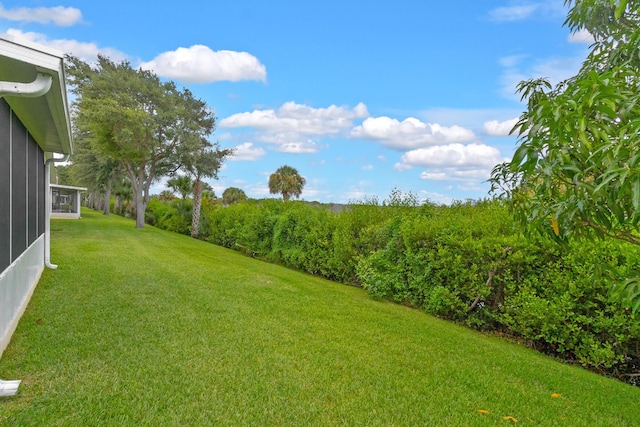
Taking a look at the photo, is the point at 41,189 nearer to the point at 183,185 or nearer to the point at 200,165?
the point at 200,165

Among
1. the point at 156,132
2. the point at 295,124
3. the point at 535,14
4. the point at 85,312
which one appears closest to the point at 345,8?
the point at 535,14

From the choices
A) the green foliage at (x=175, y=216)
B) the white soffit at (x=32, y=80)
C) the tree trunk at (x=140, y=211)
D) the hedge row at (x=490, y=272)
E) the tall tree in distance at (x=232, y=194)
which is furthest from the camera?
the tall tree in distance at (x=232, y=194)

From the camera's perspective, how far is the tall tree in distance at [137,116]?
Answer: 67.8 ft

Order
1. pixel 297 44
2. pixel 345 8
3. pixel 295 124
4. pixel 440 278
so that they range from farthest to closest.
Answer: pixel 295 124 → pixel 297 44 → pixel 345 8 → pixel 440 278

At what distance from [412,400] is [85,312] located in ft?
14.6

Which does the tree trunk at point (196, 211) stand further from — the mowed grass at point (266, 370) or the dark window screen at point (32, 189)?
the mowed grass at point (266, 370)

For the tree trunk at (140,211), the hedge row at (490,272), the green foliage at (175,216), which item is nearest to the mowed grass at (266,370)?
the hedge row at (490,272)

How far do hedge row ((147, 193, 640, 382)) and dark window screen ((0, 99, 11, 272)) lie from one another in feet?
17.0

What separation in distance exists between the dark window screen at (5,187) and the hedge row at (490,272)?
5182mm

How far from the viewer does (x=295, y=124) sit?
21156mm

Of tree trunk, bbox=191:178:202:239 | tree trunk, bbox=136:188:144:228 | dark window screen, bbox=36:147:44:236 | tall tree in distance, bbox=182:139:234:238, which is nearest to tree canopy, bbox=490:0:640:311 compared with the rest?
dark window screen, bbox=36:147:44:236

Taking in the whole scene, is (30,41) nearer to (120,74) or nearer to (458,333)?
(458,333)

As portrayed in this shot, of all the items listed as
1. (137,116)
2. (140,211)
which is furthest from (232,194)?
(137,116)

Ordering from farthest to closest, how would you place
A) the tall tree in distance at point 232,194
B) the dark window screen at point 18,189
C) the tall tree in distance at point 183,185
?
the tall tree in distance at point 232,194
the tall tree in distance at point 183,185
the dark window screen at point 18,189
